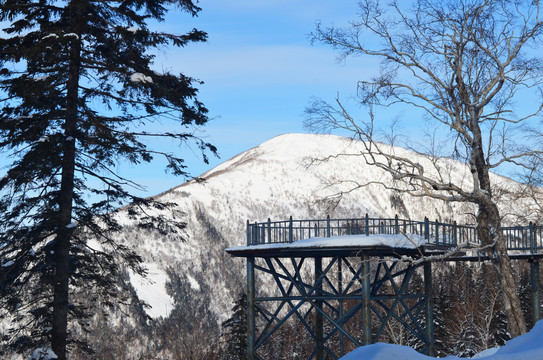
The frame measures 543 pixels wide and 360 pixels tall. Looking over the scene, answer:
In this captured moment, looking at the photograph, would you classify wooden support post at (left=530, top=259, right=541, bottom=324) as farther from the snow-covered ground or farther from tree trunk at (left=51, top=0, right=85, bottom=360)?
the snow-covered ground

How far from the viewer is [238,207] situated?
15325 cm

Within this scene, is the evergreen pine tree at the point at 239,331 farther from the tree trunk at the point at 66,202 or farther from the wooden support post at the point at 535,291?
the tree trunk at the point at 66,202

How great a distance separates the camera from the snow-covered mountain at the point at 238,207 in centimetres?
13088

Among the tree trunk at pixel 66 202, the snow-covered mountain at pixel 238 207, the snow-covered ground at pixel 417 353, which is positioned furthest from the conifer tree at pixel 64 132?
the snow-covered mountain at pixel 238 207

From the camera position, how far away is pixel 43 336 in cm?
1688

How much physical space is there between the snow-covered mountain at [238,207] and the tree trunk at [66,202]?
299 feet

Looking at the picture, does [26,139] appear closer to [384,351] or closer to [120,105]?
[120,105]

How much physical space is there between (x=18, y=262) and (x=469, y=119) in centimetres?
1409

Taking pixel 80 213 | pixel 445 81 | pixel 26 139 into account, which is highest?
pixel 445 81

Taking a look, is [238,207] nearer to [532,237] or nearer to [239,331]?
[239,331]

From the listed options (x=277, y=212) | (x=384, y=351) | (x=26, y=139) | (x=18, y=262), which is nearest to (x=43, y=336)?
(x=18, y=262)

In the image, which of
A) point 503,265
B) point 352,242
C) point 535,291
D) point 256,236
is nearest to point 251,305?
point 256,236

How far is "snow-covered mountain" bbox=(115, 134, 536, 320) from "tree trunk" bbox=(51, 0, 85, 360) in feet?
299

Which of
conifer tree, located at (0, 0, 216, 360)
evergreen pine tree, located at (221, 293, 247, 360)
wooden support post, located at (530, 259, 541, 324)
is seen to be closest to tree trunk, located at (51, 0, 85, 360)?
conifer tree, located at (0, 0, 216, 360)
